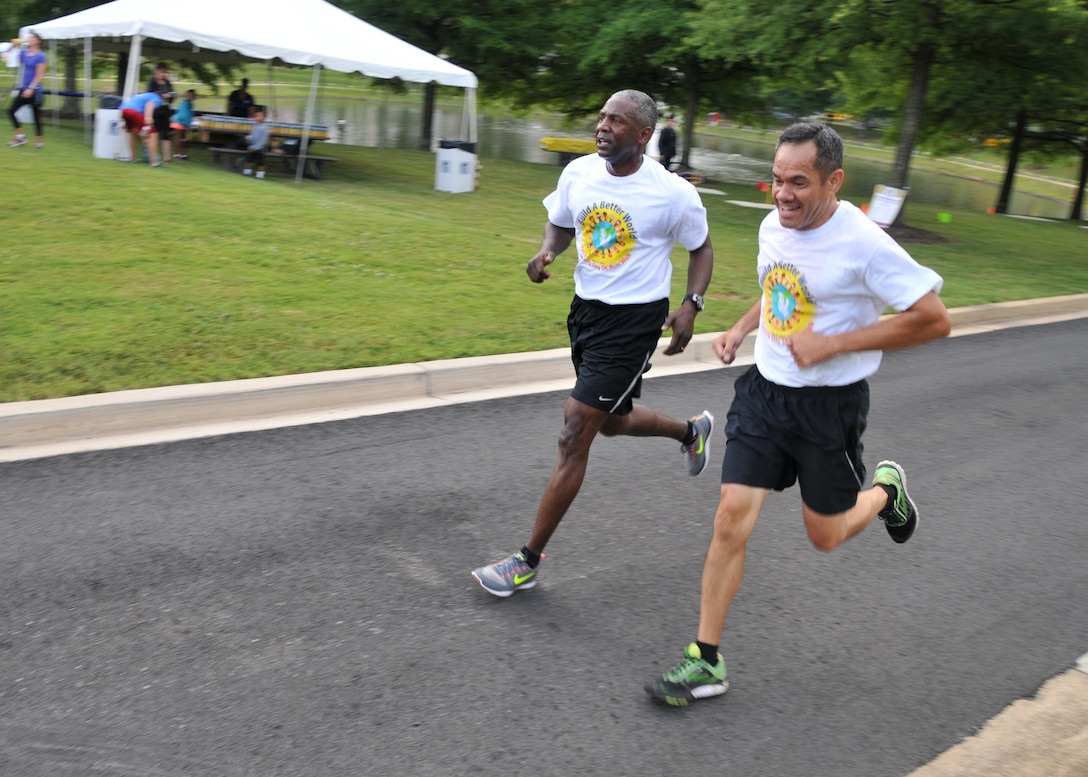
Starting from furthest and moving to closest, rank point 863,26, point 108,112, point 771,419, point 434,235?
point 863,26
point 108,112
point 434,235
point 771,419

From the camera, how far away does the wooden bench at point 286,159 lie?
1822 cm

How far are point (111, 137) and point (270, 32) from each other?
132 inches

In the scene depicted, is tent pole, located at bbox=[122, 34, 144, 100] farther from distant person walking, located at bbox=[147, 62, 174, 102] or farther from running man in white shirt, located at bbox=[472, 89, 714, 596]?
running man in white shirt, located at bbox=[472, 89, 714, 596]

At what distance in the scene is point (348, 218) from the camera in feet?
41.4

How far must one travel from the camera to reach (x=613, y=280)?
450cm

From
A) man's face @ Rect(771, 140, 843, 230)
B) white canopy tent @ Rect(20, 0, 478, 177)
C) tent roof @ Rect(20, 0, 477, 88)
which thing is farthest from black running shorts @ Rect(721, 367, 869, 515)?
tent roof @ Rect(20, 0, 477, 88)

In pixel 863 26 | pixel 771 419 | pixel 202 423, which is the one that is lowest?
pixel 202 423

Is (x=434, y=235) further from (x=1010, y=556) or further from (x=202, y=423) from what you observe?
(x=1010, y=556)

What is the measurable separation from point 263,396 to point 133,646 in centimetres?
291

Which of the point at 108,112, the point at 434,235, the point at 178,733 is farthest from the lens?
the point at 108,112

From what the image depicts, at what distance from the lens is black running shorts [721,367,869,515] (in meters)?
3.63

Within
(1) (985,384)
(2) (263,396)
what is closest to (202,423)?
(2) (263,396)

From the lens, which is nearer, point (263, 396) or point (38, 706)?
point (38, 706)

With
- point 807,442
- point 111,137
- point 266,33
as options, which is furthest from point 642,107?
point 266,33
